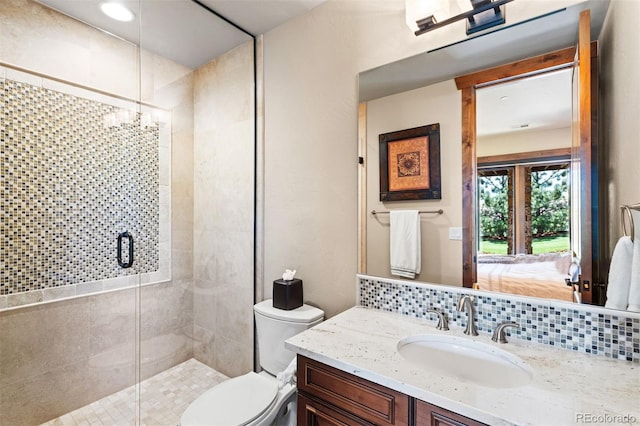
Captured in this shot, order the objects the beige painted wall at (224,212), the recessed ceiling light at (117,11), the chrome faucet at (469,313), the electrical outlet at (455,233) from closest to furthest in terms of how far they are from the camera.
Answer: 1. the chrome faucet at (469,313)
2. the electrical outlet at (455,233)
3. the recessed ceiling light at (117,11)
4. the beige painted wall at (224,212)

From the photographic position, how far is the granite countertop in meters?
0.75

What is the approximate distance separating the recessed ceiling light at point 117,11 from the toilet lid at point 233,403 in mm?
2200

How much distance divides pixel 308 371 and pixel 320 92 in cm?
147

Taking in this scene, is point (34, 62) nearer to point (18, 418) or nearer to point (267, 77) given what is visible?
point (267, 77)

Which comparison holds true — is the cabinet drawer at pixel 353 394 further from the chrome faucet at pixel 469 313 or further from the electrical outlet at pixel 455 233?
the electrical outlet at pixel 455 233

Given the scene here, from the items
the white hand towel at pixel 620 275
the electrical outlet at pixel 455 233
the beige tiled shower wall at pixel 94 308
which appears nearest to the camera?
Answer: the white hand towel at pixel 620 275

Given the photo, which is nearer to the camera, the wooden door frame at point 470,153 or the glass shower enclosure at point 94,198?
the wooden door frame at point 470,153

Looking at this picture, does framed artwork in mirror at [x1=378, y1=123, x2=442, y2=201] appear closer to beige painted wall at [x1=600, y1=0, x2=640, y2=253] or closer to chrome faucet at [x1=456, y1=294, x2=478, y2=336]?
chrome faucet at [x1=456, y1=294, x2=478, y2=336]

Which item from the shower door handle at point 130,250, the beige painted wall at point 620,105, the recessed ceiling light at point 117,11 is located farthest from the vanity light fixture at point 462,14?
the shower door handle at point 130,250

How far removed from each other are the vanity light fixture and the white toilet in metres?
1.54

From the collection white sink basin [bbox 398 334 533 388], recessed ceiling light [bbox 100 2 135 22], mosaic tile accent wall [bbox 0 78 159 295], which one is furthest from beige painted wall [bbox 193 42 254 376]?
white sink basin [bbox 398 334 533 388]

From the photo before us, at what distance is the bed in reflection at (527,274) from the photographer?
44.6 inches

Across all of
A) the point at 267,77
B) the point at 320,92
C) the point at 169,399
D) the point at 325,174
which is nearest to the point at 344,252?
the point at 325,174

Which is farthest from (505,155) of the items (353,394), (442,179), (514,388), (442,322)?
(353,394)
